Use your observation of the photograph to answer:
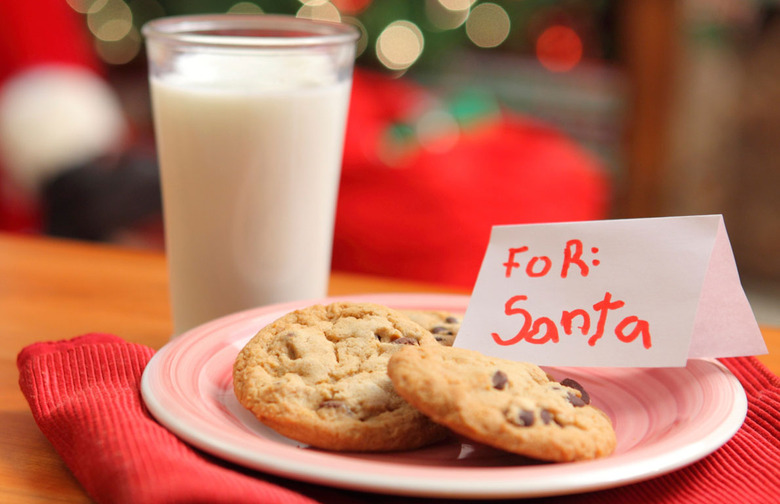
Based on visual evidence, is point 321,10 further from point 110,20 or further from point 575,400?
point 575,400

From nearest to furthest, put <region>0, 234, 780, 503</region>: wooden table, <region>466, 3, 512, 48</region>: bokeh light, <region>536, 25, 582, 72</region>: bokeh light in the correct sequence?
<region>0, 234, 780, 503</region>: wooden table < <region>466, 3, 512, 48</region>: bokeh light < <region>536, 25, 582, 72</region>: bokeh light

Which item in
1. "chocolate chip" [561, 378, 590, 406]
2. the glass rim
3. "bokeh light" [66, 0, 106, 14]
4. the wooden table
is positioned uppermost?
the glass rim

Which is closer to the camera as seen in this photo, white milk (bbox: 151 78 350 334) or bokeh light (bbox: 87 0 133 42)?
white milk (bbox: 151 78 350 334)

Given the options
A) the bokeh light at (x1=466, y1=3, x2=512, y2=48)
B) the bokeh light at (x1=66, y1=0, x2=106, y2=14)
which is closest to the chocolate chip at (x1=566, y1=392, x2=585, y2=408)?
the bokeh light at (x1=466, y1=3, x2=512, y2=48)

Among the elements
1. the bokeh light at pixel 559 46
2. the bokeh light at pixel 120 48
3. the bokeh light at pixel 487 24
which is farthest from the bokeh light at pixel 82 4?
the bokeh light at pixel 559 46

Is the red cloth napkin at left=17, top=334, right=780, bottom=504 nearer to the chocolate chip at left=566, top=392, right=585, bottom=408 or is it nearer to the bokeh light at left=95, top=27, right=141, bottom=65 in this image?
the chocolate chip at left=566, top=392, right=585, bottom=408

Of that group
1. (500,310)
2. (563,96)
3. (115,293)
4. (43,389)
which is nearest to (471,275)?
(115,293)

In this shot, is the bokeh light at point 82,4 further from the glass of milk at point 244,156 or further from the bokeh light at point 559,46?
the glass of milk at point 244,156

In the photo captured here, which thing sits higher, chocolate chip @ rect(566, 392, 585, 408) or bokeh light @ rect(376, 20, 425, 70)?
chocolate chip @ rect(566, 392, 585, 408)
